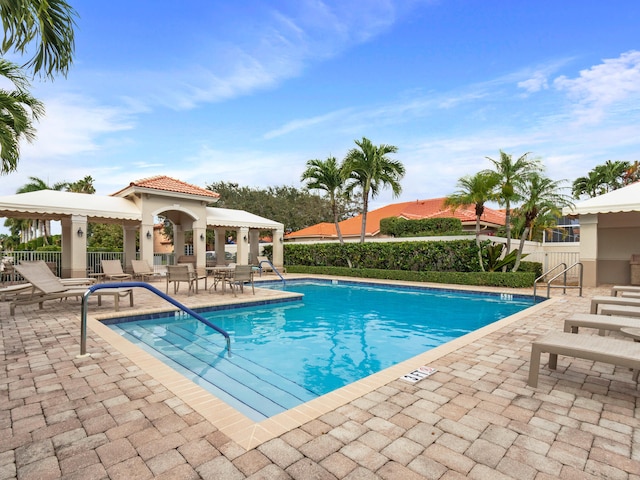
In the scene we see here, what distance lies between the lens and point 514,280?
14.9 m

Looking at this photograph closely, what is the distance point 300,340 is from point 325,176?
16.7 m

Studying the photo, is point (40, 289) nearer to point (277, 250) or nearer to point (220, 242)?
point (277, 250)

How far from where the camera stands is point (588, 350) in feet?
12.3

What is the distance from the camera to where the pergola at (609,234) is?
45.5ft

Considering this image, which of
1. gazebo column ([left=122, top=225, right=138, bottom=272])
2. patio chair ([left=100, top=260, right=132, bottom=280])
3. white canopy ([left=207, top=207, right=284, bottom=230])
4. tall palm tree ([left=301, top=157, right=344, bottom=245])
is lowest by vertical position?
patio chair ([left=100, top=260, right=132, bottom=280])

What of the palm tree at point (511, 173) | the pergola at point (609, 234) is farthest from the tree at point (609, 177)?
the palm tree at point (511, 173)

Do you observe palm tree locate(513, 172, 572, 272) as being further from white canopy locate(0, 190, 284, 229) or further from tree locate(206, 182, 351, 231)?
tree locate(206, 182, 351, 231)

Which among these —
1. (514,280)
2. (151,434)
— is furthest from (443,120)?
(151,434)

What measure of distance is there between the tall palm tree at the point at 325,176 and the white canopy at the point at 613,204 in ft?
42.0

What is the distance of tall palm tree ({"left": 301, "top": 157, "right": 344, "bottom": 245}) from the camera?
23266 millimetres

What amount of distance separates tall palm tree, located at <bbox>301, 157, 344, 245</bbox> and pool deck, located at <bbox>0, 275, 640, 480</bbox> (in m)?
18.9

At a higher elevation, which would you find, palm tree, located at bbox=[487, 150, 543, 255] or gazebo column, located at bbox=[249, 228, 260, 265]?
palm tree, located at bbox=[487, 150, 543, 255]

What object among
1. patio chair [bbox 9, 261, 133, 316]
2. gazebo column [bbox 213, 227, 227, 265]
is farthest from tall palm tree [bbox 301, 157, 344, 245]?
patio chair [bbox 9, 261, 133, 316]

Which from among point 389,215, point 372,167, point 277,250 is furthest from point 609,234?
point 389,215
